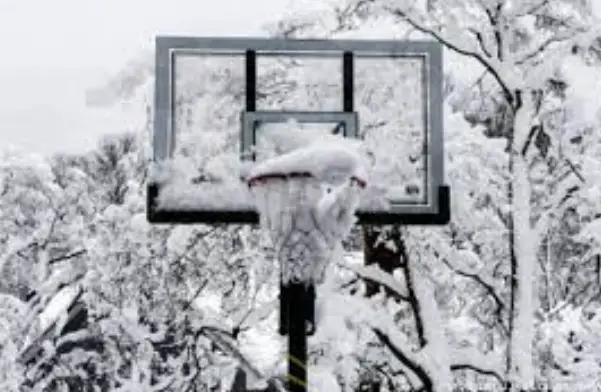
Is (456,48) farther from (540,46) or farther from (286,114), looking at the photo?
(286,114)

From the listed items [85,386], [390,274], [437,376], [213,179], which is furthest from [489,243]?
[85,386]

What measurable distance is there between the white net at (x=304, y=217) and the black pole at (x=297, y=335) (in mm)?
129

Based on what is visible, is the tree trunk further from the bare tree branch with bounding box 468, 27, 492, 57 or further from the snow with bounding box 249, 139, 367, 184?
the snow with bounding box 249, 139, 367, 184

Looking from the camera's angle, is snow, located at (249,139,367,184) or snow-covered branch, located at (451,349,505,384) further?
snow-covered branch, located at (451,349,505,384)

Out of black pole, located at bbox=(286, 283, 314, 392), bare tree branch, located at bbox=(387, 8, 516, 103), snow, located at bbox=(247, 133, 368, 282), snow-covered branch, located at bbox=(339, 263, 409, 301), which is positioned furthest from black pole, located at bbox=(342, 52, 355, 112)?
snow-covered branch, located at bbox=(339, 263, 409, 301)

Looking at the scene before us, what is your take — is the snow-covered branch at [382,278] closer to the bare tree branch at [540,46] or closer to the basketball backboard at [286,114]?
the bare tree branch at [540,46]

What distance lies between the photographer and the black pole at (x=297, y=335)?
6.96 metres

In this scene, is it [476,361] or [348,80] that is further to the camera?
[476,361]

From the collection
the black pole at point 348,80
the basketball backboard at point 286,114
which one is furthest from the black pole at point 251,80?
the black pole at point 348,80

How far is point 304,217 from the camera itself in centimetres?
677

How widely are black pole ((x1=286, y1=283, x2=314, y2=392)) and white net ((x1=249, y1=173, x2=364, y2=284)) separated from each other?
5.1 inches

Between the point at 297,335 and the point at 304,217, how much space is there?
34.3 inches

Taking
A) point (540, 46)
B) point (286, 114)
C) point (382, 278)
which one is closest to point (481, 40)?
point (540, 46)

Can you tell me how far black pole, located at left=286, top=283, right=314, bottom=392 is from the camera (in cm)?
696
